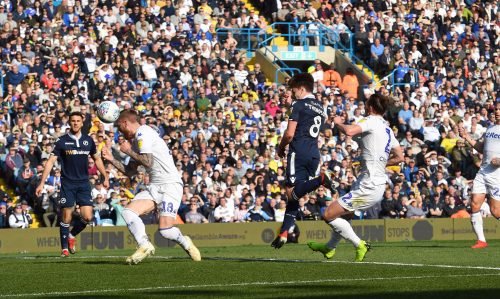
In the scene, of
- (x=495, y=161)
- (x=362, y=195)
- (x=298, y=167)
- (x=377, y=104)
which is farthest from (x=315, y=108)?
(x=495, y=161)

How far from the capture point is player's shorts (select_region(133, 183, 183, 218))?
16328mm

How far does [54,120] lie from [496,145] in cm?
1265

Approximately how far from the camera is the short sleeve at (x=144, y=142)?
1614cm

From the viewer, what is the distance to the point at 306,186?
1708cm

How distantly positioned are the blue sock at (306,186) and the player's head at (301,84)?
124 cm

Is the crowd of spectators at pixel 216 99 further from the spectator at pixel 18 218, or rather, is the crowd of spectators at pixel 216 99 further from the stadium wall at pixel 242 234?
the stadium wall at pixel 242 234

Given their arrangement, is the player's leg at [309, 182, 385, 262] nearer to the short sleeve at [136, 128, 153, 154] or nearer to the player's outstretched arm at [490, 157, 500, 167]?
the short sleeve at [136, 128, 153, 154]

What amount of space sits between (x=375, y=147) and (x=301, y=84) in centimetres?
165

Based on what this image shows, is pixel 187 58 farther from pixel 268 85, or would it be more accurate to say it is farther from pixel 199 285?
pixel 199 285

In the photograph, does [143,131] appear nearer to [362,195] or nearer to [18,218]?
[362,195]

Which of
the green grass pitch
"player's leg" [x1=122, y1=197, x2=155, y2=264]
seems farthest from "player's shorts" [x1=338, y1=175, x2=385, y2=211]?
"player's leg" [x1=122, y1=197, x2=155, y2=264]

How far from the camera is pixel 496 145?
20.9m

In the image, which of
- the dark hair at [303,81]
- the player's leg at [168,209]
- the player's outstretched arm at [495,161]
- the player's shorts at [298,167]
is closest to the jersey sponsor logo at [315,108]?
the dark hair at [303,81]

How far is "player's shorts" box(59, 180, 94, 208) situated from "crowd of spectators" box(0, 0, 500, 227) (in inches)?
278
